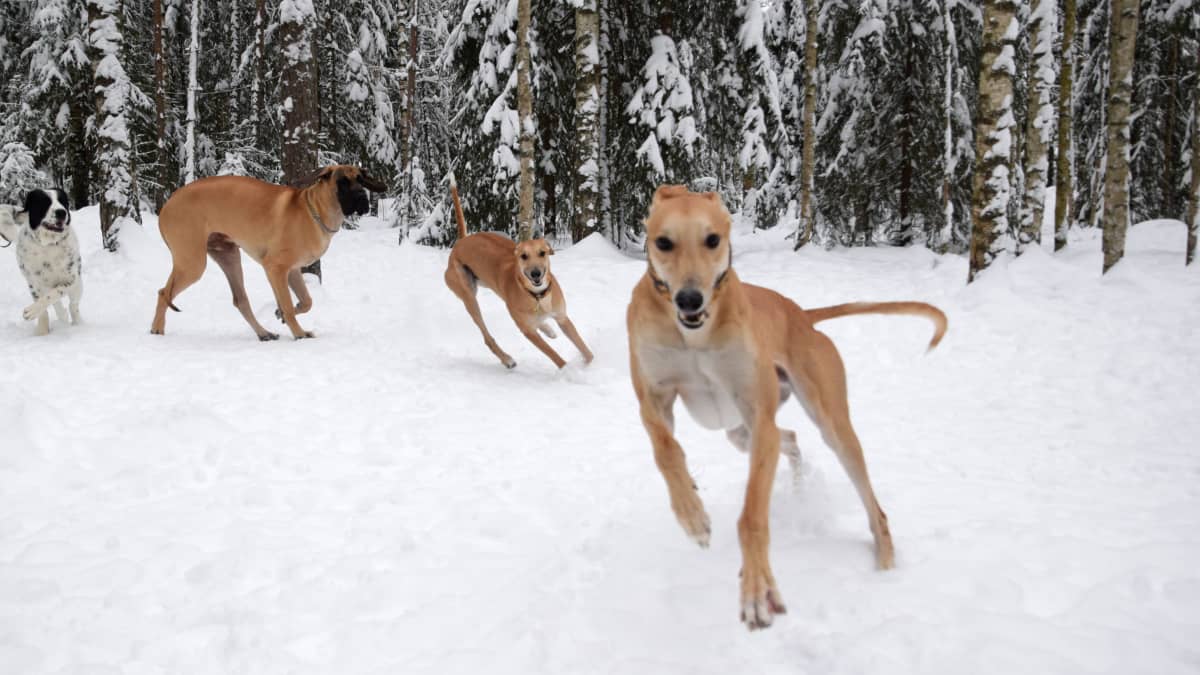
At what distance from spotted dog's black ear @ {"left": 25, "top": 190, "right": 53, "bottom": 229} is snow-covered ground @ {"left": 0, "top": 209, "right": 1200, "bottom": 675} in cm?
112

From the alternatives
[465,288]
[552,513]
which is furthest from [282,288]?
[552,513]

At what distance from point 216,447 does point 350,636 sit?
7.14 ft

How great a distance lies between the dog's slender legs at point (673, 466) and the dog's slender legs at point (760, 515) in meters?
0.23

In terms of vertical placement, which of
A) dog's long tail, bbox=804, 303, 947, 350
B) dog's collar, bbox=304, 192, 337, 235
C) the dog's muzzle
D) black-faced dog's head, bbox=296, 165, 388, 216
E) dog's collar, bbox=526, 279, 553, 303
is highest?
black-faced dog's head, bbox=296, 165, 388, 216

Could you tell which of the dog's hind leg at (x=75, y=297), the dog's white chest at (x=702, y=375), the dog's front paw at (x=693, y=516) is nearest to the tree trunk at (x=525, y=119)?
the dog's hind leg at (x=75, y=297)

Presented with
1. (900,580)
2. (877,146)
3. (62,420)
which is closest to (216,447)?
(62,420)

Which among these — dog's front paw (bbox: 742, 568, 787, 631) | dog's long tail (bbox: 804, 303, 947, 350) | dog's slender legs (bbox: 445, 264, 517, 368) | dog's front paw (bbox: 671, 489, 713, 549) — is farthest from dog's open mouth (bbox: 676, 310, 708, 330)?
dog's slender legs (bbox: 445, 264, 517, 368)

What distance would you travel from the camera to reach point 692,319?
2285 millimetres

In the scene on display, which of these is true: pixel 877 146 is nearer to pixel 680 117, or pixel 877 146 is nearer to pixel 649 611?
pixel 680 117

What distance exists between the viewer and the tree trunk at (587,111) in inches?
465

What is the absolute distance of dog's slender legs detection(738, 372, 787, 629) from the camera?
87.4 inches

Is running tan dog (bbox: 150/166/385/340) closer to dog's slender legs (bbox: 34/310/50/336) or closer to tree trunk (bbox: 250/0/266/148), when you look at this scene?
dog's slender legs (bbox: 34/310/50/336)

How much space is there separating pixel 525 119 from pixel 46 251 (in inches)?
283

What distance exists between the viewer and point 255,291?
10.6 metres
